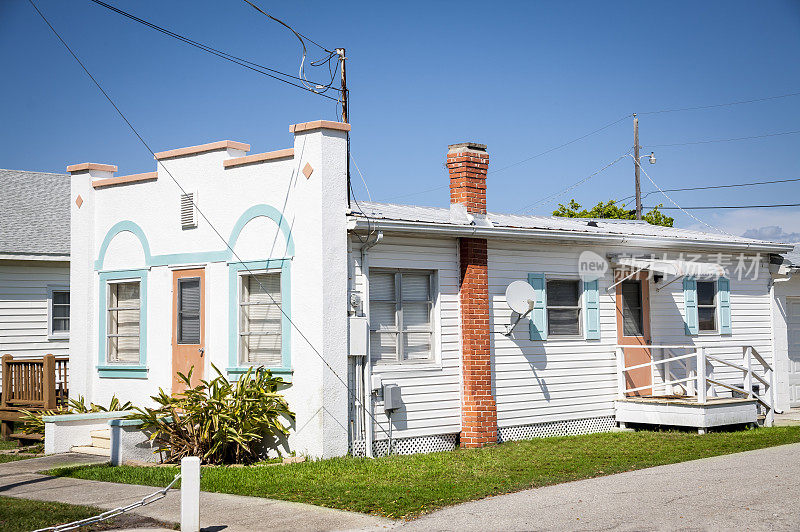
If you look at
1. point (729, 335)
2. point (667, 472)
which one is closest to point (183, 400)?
point (667, 472)

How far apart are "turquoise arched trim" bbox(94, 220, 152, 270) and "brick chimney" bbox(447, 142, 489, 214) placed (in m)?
5.19

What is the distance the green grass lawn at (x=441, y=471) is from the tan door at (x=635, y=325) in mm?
1906

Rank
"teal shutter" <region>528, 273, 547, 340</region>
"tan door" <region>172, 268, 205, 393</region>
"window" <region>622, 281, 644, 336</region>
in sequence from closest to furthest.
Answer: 1. "tan door" <region>172, 268, 205, 393</region>
2. "teal shutter" <region>528, 273, 547, 340</region>
3. "window" <region>622, 281, 644, 336</region>

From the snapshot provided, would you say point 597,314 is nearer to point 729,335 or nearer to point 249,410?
point 729,335

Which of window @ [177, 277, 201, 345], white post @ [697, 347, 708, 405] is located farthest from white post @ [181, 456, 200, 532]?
white post @ [697, 347, 708, 405]

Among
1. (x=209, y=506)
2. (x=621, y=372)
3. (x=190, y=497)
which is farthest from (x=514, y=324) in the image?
A: (x=190, y=497)

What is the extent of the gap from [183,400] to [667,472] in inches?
261

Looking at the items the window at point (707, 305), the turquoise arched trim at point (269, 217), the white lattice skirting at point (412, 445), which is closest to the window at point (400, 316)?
the white lattice skirting at point (412, 445)

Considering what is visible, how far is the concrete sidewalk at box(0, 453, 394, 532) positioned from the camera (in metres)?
8.45

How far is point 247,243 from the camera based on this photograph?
13391 millimetres

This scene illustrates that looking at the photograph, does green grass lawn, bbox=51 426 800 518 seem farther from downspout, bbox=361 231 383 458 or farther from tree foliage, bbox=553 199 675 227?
tree foliage, bbox=553 199 675 227

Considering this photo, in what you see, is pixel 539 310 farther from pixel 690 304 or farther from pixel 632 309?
pixel 690 304

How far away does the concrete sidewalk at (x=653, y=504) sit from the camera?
26.8 feet

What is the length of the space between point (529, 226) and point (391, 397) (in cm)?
411
